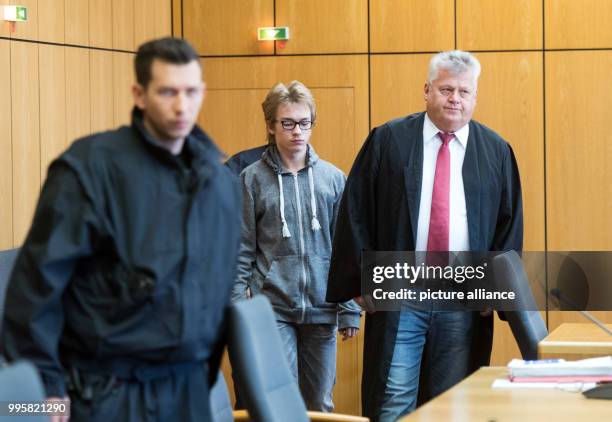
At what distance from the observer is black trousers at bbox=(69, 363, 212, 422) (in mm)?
2422

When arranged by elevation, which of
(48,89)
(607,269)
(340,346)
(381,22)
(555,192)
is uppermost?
(381,22)

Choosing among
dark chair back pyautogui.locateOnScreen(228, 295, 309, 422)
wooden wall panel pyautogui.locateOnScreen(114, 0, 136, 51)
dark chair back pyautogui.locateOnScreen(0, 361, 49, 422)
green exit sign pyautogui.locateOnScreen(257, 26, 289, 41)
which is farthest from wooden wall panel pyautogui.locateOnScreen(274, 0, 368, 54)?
dark chair back pyautogui.locateOnScreen(0, 361, 49, 422)

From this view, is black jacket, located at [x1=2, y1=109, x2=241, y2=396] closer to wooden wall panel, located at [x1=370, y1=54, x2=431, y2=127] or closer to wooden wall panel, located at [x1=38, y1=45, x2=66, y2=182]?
wooden wall panel, located at [x1=38, y1=45, x2=66, y2=182]

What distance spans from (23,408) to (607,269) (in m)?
5.05

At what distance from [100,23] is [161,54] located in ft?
13.4

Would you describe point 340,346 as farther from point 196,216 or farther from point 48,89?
point 196,216

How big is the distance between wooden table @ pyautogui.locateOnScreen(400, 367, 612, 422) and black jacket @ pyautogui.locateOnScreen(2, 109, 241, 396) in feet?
2.24

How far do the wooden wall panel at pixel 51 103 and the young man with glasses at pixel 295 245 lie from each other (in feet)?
5.60

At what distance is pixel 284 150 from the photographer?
4.59 meters

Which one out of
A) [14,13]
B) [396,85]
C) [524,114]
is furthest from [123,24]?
[524,114]

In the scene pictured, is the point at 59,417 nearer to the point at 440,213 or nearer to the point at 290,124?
the point at 440,213

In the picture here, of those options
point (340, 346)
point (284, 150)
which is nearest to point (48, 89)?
point (284, 150)

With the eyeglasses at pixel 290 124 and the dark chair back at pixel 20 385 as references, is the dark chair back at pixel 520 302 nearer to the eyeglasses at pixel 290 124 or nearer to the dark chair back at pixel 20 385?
the eyeglasses at pixel 290 124

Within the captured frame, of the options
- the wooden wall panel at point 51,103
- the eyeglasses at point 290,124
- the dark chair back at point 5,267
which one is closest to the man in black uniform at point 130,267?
the eyeglasses at point 290,124
